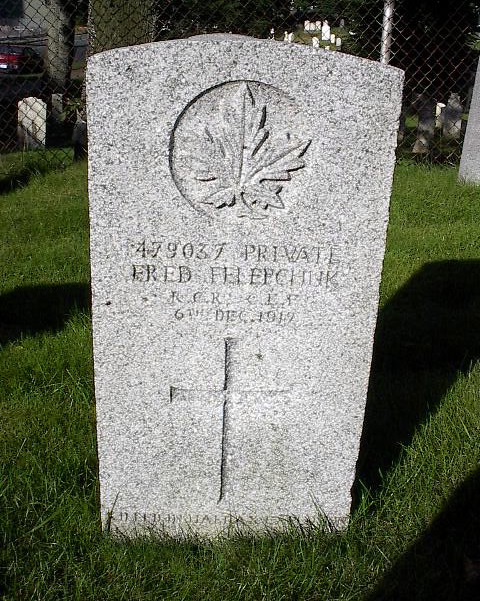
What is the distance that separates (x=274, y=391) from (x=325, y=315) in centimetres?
32

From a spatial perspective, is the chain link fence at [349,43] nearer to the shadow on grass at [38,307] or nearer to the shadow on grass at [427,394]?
the shadow on grass at [38,307]

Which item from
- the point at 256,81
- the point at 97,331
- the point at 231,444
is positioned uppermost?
the point at 256,81

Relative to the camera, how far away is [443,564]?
2246 millimetres

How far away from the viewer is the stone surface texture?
243 inches

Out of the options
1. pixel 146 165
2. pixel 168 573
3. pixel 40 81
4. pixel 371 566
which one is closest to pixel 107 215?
pixel 146 165

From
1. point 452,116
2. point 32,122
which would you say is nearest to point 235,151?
point 32,122

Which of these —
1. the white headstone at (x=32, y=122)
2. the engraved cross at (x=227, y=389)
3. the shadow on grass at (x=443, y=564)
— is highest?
the white headstone at (x=32, y=122)

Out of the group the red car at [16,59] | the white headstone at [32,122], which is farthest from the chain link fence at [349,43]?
the red car at [16,59]

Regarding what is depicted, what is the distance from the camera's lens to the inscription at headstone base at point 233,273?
70.8 inches

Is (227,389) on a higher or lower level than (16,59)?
lower

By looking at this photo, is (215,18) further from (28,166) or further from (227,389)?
(227,389)

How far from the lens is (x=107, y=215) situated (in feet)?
6.28

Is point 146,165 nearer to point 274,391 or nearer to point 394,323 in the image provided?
point 274,391

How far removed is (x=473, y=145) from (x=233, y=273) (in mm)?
4915
